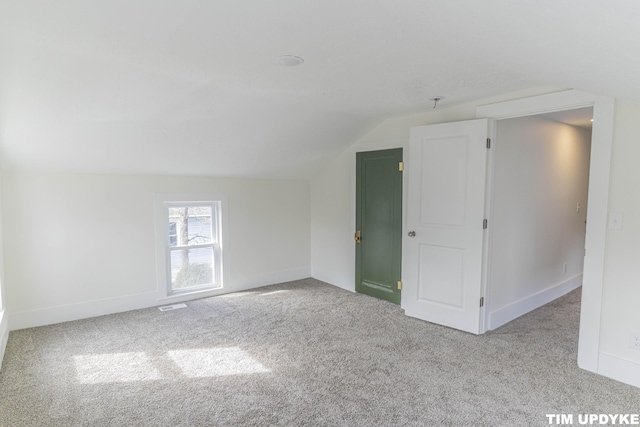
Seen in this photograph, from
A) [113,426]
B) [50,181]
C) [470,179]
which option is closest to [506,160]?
[470,179]

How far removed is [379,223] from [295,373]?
2274 millimetres

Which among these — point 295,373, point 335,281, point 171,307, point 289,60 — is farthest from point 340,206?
point 289,60

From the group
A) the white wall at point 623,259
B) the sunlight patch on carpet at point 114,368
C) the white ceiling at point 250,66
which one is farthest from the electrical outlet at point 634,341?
the sunlight patch on carpet at point 114,368

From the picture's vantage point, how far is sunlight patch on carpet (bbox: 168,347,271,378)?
265 centimetres

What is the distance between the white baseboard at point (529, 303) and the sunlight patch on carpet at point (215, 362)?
2.29 meters

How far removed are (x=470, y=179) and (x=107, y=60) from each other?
9.97 feet

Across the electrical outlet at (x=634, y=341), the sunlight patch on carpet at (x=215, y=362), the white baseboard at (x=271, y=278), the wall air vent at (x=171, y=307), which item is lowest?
the wall air vent at (x=171, y=307)

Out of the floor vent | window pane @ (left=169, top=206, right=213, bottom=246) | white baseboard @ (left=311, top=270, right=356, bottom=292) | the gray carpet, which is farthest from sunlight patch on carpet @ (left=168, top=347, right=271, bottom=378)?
white baseboard @ (left=311, top=270, right=356, bottom=292)

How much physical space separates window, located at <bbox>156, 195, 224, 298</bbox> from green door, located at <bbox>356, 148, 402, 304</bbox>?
183 cm

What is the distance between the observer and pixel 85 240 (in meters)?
3.71

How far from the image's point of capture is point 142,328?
347 cm

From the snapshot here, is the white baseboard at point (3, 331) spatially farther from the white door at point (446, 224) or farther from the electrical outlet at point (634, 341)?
the electrical outlet at point (634, 341)

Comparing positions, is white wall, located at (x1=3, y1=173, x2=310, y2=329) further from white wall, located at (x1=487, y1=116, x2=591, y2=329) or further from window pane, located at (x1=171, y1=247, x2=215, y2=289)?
white wall, located at (x1=487, y1=116, x2=591, y2=329)

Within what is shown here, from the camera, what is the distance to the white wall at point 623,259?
Answer: 2.43 meters
